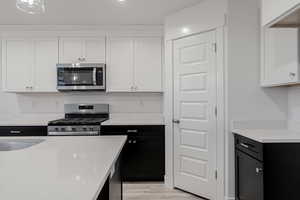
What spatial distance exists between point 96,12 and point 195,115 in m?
1.90

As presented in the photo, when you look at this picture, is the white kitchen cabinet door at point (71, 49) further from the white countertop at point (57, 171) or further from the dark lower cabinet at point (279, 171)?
the dark lower cabinet at point (279, 171)

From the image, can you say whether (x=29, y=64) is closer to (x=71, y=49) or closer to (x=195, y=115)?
(x=71, y=49)

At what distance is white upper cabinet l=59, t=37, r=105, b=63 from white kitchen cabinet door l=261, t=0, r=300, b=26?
2.61 metres

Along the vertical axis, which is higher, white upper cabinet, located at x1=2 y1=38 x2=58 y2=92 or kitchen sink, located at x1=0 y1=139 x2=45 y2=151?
white upper cabinet, located at x1=2 y1=38 x2=58 y2=92

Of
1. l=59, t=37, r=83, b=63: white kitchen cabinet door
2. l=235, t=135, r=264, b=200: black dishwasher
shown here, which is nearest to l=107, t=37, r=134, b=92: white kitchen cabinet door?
l=59, t=37, r=83, b=63: white kitchen cabinet door

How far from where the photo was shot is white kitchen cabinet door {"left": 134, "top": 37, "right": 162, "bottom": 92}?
12.9ft

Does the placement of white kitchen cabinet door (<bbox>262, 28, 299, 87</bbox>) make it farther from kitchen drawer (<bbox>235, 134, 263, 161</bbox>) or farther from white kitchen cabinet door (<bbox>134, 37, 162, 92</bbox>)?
white kitchen cabinet door (<bbox>134, 37, 162, 92</bbox>)

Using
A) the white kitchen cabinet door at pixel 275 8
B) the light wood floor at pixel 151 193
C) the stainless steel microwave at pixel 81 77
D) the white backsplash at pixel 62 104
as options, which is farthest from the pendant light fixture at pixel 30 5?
the light wood floor at pixel 151 193

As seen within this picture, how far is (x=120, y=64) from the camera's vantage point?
3.94 meters

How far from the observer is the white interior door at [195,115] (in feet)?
9.75

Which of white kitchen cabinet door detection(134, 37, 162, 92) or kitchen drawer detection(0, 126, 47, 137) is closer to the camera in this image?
kitchen drawer detection(0, 126, 47, 137)

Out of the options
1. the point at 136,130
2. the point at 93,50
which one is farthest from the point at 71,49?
the point at 136,130

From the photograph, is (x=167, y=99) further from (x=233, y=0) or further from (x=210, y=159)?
(x=233, y=0)

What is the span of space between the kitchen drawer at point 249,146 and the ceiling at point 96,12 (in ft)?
5.58
